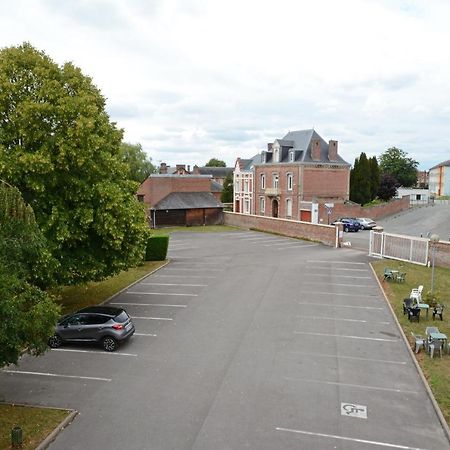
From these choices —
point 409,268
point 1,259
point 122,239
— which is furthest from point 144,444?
point 409,268

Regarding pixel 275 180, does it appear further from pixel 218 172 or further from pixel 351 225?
pixel 218 172

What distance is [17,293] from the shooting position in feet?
39.5

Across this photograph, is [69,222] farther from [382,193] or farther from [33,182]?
[382,193]

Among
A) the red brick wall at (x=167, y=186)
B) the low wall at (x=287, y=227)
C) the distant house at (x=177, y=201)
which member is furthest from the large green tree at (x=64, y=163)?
the red brick wall at (x=167, y=186)

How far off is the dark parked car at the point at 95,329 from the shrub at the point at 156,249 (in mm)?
16427

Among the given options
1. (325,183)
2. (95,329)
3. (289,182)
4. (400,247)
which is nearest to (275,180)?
(289,182)

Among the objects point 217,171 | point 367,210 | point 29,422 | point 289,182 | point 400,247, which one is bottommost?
point 29,422

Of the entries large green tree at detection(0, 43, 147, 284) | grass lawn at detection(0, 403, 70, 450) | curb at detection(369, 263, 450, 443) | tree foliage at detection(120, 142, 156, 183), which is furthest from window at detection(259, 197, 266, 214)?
grass lawn at detection(0, 403, 70, 450)

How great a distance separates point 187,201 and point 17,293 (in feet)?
149

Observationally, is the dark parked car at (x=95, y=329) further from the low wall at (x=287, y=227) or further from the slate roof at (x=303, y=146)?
the slate roof at (x=303, y=146)

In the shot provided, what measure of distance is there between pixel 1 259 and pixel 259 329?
36.2ft

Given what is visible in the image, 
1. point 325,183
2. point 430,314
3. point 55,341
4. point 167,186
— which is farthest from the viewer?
point 167,186

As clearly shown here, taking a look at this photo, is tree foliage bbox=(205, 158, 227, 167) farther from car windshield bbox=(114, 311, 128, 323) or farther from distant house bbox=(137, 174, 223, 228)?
car windshield bbox=(114, 311, 128, 323)

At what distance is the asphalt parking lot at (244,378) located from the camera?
38.2 ft
